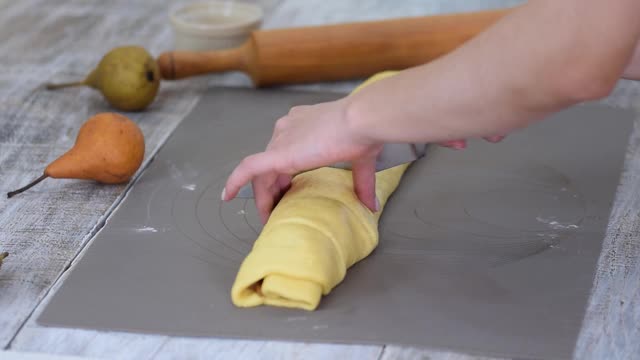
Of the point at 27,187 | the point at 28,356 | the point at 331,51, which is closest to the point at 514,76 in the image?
the point at 28,356

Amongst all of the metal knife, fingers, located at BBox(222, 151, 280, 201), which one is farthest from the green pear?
fingers, located at BBox(222, 151, 280, 201)

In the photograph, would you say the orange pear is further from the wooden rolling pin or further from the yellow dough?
the wooden rolling pin

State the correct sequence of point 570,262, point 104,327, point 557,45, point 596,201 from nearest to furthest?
point 557,45 < point 104,327 < point 570,262 < point 596,201

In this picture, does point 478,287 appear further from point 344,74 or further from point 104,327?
point 344,74

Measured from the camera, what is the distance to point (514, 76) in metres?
1.07

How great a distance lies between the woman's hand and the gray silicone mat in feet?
0.50

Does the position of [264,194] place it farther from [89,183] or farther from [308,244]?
[89,183]

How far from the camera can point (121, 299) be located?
132 centimetres

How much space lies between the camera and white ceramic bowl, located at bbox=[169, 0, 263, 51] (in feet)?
7.27

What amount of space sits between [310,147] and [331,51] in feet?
2.91

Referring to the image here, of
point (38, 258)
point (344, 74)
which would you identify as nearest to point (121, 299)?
point (38, 258)

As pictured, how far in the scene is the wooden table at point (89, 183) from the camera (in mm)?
1224

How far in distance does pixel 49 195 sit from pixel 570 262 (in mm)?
868

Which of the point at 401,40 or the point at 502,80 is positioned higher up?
the point at 502,80
